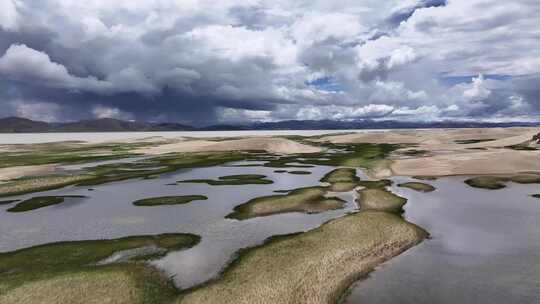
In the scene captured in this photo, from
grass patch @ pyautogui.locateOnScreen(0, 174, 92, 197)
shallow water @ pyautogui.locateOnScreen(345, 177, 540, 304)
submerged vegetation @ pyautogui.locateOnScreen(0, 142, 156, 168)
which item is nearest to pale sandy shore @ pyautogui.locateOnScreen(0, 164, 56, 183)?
grass patch @ pyautogui.locateOnScreen(0, 174, 92, 197)

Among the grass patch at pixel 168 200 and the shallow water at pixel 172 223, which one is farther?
the grass patch at pixel 168 200

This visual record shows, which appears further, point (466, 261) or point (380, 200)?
point (380, 200)

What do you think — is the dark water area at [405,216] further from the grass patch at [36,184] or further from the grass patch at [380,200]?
the grass patch at [36,184]

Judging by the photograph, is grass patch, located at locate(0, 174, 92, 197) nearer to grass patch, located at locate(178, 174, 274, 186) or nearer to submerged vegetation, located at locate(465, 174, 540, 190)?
grass patch, located at locate(178, 174, 274, 186)

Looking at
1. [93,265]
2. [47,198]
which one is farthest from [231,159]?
[93,265]

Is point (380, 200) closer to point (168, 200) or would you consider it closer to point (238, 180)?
point (238, 180)

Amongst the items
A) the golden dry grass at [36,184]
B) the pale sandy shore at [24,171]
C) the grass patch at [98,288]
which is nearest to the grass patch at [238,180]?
the golden dry grass at [36,184]

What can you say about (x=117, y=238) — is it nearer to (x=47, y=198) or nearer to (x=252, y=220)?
(x=252, y=220)

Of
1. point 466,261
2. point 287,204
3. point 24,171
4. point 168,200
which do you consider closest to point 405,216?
point 466,261
